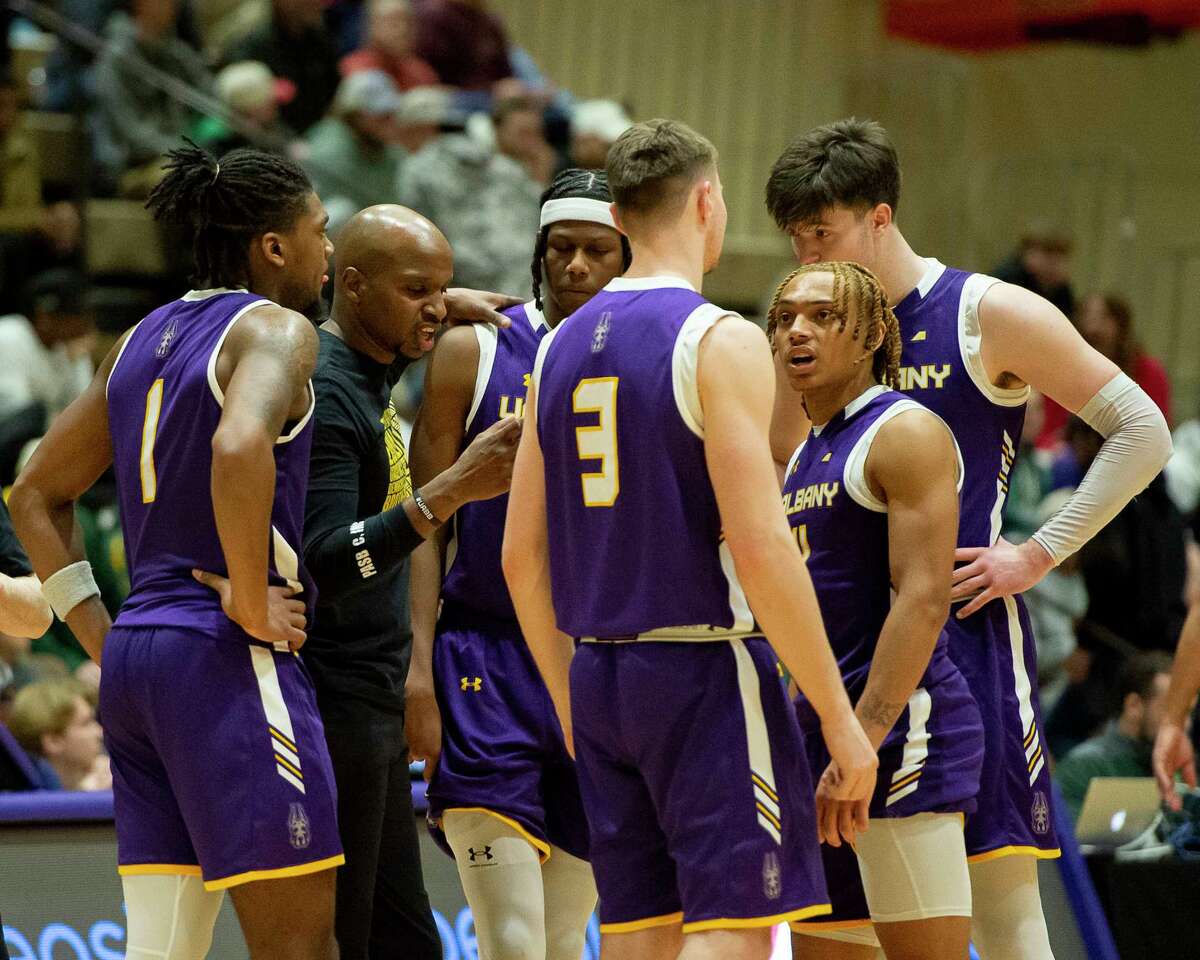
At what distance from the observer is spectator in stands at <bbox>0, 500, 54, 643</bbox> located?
4055mm

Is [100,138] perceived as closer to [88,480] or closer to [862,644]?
[88,480]

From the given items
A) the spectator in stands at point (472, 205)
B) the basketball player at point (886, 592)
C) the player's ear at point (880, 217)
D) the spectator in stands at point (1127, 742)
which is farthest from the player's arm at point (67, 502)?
the spectator in stands at point (472, 205)

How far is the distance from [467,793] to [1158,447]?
182 cm

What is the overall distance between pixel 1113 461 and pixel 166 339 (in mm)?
2179

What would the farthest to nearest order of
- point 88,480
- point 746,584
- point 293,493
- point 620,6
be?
point 620,6 → point 88,480 → point 293,493 → point 746,584

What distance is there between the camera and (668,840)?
3518 millimetres

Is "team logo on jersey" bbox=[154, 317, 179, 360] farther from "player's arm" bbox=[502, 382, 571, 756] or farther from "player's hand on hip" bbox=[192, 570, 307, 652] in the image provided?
"player's arm" bbox=[502, 382, 571, 756]

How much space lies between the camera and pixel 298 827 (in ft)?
12.2

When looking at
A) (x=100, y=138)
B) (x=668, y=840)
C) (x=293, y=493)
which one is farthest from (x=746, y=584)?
(x=100, y=138)

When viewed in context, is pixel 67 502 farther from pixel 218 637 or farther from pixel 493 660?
pixel 493 660

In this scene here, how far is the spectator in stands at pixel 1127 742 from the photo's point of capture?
7711mm

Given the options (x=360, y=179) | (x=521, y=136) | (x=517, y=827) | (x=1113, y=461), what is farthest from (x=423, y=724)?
(x=521, y=136)

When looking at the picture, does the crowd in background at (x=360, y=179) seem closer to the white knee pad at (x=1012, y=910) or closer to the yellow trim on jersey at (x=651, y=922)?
the white knee pad at (x=1012, y=910)

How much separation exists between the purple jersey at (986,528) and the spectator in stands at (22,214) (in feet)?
21.7
